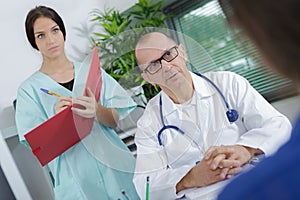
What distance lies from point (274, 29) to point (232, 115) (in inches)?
30.6

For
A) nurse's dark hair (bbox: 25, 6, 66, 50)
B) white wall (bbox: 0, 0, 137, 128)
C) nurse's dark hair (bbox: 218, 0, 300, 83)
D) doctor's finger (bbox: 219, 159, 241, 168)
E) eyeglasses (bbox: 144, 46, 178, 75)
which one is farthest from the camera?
white wall (bbox: 0, 0, 137, 128)

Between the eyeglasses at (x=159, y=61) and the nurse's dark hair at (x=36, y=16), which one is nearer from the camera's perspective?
the eyeglasses at (x=159, y=61)

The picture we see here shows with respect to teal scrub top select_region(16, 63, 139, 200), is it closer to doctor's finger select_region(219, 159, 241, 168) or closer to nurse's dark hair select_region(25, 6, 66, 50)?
nurse's dark hair select_region(25, 6, 66, 50)

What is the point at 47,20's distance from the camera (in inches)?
57.5

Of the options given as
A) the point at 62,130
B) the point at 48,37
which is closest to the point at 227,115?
the point at 62,130

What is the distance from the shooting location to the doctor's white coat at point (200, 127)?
0.95m

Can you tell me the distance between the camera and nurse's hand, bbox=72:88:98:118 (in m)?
1.17

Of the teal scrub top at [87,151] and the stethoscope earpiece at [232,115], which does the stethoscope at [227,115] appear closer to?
the stethoscope earpiece at [232,115]

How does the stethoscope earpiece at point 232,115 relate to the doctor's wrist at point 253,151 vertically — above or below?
above

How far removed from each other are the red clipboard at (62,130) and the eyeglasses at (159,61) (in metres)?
0.25

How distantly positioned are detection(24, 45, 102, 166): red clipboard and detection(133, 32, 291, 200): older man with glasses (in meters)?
0.22

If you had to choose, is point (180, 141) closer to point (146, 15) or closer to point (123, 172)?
point (123, 172)

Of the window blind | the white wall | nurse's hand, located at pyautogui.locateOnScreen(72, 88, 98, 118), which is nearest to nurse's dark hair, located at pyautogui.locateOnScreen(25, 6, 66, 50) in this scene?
nurse's hand, located at pyautogui.locateOnScreen(72, 88, 98, 118)

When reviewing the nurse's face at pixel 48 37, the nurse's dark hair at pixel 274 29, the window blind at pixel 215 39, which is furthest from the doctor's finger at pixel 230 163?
the window blind at pixel 215 39
